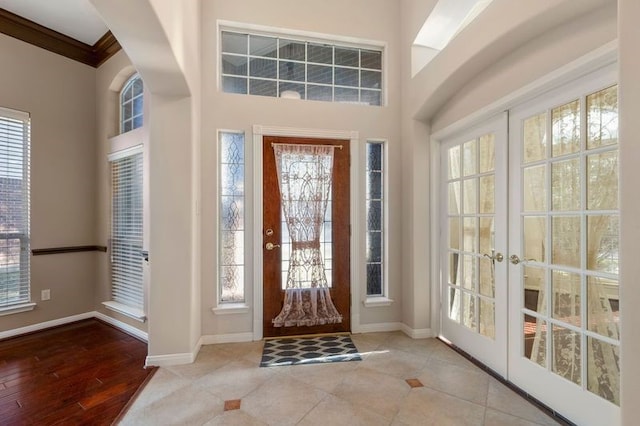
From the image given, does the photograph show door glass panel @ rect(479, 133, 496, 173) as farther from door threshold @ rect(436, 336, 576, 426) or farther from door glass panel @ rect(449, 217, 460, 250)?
door threshold @ rect(436, 336, 576, 426)

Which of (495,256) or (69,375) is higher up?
(495,256)

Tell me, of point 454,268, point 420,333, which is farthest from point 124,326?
point 454,268

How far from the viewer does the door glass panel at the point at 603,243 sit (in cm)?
170

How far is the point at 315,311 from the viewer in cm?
327

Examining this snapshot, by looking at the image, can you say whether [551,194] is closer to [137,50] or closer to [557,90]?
[557,90]

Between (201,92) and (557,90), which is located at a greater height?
(201,92)

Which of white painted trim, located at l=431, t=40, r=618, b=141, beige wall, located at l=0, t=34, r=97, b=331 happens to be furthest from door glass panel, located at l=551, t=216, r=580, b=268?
beige wall, located at l=0, t=34, r=97, b=331

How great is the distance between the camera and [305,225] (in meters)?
3.26

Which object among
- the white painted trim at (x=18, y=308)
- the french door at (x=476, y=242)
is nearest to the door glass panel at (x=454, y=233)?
the french door at (x=476, y=242)

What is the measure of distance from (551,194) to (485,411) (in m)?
1.45

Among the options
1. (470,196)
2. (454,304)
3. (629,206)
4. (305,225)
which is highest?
(470,196)

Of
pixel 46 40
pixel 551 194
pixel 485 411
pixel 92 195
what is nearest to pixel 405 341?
pixel 485 411

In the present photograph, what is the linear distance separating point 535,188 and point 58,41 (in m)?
4.96

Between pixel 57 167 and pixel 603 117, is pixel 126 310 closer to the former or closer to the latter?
pixel 57 167
